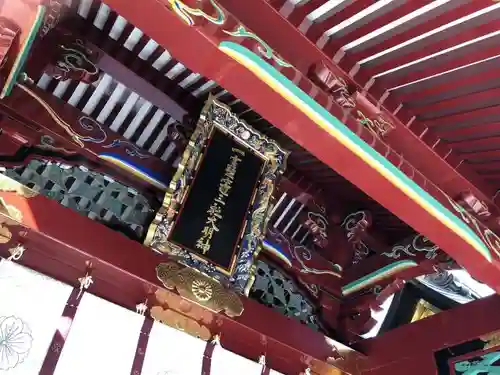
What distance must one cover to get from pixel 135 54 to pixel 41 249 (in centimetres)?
154

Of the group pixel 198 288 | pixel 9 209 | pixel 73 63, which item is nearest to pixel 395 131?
pixel 198 288

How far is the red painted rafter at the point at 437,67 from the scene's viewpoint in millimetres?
2707

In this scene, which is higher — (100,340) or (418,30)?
(418,30)

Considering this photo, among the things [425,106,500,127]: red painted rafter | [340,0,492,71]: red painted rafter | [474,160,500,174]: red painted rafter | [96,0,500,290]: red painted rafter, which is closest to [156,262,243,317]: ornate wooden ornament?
[96,0,500,290]: red painted rafter

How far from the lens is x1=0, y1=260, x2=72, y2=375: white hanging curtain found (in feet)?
8.71

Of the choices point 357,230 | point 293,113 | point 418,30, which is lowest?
point 293,113

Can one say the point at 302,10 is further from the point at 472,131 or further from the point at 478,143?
the point at 478,143

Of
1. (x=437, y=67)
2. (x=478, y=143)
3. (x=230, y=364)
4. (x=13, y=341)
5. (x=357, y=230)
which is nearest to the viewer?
(x=13, y=341)

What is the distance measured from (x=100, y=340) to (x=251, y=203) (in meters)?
1.42

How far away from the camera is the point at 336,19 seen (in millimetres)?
2721

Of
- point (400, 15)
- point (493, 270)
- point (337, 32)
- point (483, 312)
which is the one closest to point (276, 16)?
point (337, 32)

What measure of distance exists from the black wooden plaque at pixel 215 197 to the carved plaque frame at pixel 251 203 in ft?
0.10

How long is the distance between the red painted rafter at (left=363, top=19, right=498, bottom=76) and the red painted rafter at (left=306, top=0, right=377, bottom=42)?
0.38 m

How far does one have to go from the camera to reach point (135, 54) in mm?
3705
